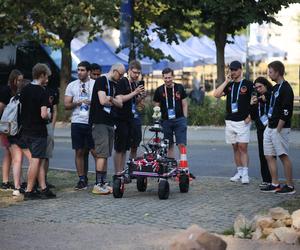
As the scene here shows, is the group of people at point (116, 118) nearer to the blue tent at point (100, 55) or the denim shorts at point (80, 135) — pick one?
the denim shorts at point (80, 135)

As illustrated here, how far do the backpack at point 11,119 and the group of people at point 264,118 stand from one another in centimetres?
319

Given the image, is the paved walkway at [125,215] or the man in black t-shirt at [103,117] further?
the man in black t-shirt at [103,117]

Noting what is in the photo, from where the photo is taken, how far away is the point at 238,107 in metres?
10.3

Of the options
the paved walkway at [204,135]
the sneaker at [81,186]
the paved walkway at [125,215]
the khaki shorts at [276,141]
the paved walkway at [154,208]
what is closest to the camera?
the paved walkway at [125,215]

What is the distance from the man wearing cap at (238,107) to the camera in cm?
1024

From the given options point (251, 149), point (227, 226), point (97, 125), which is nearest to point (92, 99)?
point (97, 125)

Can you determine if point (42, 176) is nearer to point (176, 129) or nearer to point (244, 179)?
point (176, 129)

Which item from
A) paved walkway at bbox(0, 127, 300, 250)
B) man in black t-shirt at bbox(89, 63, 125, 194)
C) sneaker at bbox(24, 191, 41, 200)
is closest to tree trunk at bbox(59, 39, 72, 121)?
paved walkway at bbox(0, 127, 300, 250)

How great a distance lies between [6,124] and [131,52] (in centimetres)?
1406

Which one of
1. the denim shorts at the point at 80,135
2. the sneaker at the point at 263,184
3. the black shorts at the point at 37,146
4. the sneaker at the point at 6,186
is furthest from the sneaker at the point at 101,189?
the sneaker at the point at 263,184

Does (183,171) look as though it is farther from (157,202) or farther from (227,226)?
(227,226)

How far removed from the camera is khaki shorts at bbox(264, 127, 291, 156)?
30.2 feet

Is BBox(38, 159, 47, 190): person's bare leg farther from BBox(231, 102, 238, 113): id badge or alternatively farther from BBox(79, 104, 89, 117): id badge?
BBox(231, 102, 238, 113): id badge

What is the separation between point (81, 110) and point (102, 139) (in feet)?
2.42
